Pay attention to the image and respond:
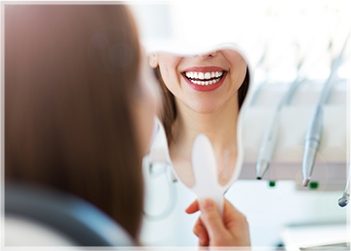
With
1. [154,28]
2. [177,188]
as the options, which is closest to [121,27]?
[154,28]

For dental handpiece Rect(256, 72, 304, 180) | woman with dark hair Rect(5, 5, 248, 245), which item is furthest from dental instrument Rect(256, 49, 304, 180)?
woman with dark hair Rect(5, 5, 248, 245)

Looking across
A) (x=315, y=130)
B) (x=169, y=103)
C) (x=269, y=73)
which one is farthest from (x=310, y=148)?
(x=169, y=103)

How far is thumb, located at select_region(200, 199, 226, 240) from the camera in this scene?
3.31ft

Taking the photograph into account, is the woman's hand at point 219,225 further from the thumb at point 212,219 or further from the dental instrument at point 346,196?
the dental instrument at point 346,196

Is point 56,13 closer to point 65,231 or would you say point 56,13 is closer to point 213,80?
point 213,80

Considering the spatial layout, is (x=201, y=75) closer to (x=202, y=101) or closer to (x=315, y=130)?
(x=202, y=101)

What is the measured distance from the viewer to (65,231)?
701 mm

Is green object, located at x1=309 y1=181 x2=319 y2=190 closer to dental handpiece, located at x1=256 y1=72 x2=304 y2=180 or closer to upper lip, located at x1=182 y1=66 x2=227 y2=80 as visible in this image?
dental handpiece, located at x1=256 y1=72 x2=304 y2=180

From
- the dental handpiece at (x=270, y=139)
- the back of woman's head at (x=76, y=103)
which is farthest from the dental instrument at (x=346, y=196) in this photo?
the back of woman's head at (x=76, y=103)

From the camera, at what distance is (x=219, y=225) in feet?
3.33

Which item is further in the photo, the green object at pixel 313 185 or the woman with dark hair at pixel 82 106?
the green object at pixel 313 185

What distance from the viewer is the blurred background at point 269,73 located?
1.00 m

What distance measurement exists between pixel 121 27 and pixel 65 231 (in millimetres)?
411

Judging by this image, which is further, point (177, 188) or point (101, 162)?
point (177, 188)
